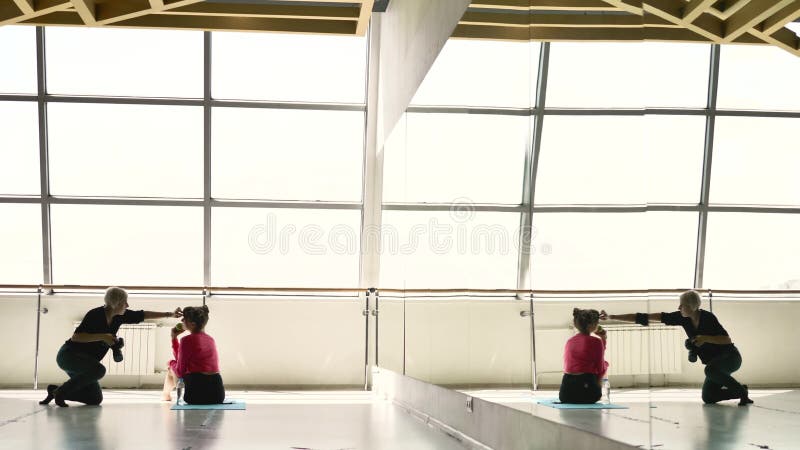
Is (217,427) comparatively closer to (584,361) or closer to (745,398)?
(584,361)

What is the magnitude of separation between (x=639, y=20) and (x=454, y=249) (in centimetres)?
232

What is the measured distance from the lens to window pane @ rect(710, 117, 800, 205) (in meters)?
1.23

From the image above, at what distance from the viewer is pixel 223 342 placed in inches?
330

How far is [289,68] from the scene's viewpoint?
883 centimetres

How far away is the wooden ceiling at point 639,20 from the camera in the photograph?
128cm

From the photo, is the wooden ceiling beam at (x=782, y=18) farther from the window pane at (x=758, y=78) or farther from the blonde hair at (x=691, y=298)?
the blonde hair at (x=691, y=298)

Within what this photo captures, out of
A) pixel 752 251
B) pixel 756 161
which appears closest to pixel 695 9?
pixel 756 161

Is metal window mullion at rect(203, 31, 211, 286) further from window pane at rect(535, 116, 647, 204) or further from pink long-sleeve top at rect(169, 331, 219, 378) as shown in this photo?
window pane at rect(535, 116, 647, 204)

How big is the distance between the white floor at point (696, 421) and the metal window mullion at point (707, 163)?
0.71 ft

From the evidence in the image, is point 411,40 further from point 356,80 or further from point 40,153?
point 40,153

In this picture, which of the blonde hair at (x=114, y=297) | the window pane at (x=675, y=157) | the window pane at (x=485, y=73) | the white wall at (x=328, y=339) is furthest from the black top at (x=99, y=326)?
the window pane at (x=675, y=157)

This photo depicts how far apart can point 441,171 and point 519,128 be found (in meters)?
1.49

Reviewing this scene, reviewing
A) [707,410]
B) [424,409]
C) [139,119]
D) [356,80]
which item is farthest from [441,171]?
[139,119]

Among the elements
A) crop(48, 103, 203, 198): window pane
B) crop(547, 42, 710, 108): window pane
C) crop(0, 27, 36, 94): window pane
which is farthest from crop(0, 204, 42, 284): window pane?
crop(547, 42, 710, 108): window pane
